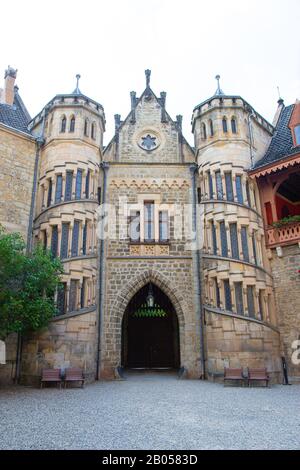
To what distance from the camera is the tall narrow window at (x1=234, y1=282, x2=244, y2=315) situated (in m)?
14.7

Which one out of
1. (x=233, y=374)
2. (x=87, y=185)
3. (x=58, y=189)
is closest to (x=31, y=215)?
(x=58, y=189)

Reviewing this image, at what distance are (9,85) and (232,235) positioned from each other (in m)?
15.2

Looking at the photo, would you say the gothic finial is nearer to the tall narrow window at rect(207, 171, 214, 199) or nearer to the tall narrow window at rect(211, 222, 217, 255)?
the tall narrow window at rect(207, 171, 214, 199)

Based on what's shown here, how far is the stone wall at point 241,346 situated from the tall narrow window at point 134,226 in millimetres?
5400

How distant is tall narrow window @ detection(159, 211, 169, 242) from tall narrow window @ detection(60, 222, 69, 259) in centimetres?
448

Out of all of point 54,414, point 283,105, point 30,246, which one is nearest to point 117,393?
point 54,414

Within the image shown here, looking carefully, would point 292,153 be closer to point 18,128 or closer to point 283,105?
point 283,105

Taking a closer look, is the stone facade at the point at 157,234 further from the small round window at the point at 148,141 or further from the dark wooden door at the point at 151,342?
the dark wooden door at the point at 151,342

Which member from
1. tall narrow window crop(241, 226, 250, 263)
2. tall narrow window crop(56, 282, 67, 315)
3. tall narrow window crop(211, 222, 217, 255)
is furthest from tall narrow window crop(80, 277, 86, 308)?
tall narrow window crop(241, 226, 250, 263)

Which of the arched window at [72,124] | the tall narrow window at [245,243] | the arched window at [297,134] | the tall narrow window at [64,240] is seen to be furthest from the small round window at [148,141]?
the arched window at [297,134]

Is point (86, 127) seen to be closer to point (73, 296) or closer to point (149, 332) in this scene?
point (73, 296)
